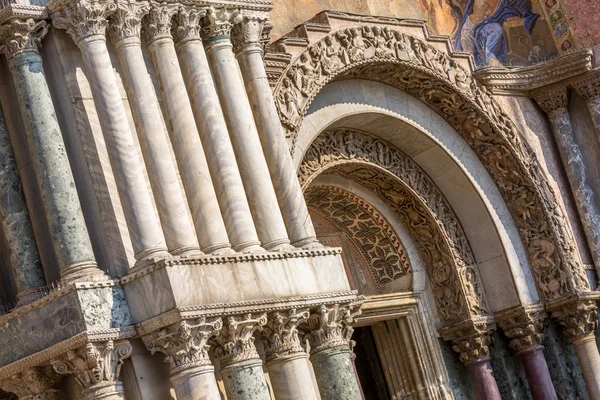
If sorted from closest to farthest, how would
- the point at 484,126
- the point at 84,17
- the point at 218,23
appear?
the point at 84,17 < the point at 218,23 < the point at 484,126

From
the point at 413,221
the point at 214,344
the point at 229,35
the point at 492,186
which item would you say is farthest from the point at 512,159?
the point at 214,344

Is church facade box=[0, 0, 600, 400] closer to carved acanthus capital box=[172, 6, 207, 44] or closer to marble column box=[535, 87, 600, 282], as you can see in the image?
carved acanthus capital box=[172, 6, 207, 44]

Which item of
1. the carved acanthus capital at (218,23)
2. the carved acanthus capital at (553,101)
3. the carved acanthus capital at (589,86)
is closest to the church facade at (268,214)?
the carved acanthus capital at (218,23)

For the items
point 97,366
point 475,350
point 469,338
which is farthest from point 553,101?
point 97,366

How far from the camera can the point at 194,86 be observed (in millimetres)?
10703

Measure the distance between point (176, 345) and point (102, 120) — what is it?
73.2 inches

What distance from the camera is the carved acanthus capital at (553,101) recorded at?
16406 millimetres

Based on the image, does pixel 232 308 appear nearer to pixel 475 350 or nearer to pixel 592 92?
pixel 475 350

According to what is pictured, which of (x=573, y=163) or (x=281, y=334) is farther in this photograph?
(x=573, y=163)

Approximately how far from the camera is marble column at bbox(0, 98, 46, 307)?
32.9ft

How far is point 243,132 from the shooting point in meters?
10.8

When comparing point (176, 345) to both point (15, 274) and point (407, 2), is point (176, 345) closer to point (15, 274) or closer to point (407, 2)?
point (15, 274)

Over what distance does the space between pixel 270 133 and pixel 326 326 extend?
178 cm

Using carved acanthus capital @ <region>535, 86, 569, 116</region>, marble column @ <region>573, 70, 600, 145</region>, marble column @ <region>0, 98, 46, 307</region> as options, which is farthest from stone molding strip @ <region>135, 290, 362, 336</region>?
marble column @ <region>573, 70, 600, 145</region>
